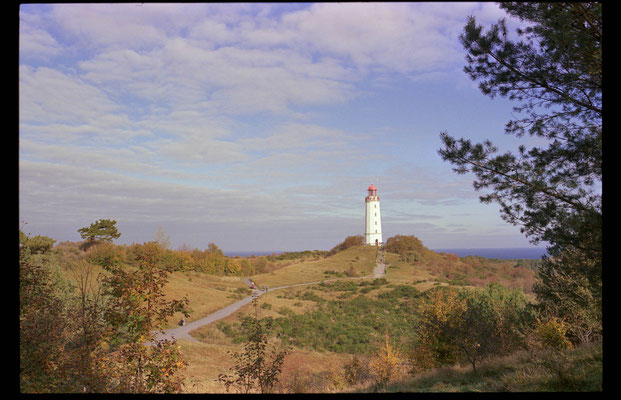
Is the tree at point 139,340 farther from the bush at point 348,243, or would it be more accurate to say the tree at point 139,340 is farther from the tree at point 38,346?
the bush at point 348,243

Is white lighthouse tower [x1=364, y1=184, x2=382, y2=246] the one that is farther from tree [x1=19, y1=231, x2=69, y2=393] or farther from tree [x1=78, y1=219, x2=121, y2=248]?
tree [x1=19, y1=231, x2=69, y2=393]

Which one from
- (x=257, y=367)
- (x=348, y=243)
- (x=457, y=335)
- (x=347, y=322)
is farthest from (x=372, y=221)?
(x=257, y=367)

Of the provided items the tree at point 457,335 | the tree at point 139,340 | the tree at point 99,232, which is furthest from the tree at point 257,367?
the tree at point 99,232

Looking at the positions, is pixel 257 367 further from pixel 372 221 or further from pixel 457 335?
pixel 372 221

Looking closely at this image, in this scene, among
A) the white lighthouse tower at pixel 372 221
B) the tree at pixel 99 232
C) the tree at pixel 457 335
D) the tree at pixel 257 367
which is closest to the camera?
the tree at pixel 257 367

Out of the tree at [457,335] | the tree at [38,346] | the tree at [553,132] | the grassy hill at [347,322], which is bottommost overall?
the grassy hill at [347,322]

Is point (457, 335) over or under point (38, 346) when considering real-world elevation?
under

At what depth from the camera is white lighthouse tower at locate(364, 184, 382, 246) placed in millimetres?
60656

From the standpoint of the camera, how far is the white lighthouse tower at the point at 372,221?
199ft

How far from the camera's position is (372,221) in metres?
60.8

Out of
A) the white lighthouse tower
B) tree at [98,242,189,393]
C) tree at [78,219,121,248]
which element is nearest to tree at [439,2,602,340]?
tree at [98,242,189,393]

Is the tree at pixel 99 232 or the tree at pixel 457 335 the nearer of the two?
the tree at pixel 457 335
